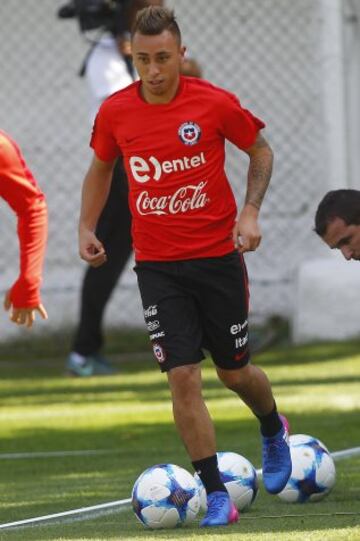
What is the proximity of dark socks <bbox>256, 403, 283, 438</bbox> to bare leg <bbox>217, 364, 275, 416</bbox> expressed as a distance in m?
0.02

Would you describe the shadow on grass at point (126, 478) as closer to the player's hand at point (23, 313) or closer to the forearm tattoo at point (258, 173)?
the player's hand at point (23, 313)

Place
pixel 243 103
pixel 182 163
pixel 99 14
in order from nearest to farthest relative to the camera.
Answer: pixel 182 163, pixel 99 14, pixel 243 103

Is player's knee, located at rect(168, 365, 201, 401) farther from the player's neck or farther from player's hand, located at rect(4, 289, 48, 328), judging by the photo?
the player's neck

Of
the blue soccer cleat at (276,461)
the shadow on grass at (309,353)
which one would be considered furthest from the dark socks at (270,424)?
the shadow on grass at (309,353)

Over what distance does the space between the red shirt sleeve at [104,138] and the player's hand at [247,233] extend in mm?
689

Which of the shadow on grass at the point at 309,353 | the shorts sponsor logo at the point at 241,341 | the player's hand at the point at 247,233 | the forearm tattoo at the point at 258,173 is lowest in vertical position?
the shadow on grass at the point at 309,353

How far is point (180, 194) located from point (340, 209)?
2.10 feet

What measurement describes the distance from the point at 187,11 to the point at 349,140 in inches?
77.1

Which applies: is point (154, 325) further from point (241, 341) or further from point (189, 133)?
point (189, 133)

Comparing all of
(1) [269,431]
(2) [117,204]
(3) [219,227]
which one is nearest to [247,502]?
(1) [269,431]

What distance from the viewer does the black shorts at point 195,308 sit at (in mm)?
6582

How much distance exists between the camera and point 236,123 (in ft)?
22.0

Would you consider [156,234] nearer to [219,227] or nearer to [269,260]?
[219,227]

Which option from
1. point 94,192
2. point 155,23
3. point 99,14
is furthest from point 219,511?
point 99,14
